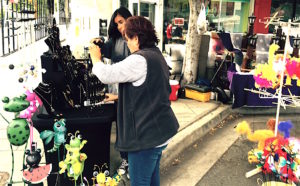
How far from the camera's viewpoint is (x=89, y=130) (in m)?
2.76

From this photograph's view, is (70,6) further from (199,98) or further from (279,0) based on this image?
(279,0)

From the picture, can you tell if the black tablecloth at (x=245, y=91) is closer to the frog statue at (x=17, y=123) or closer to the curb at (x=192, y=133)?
Answer: the curb at (x=192, y=133)

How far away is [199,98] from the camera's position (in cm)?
589

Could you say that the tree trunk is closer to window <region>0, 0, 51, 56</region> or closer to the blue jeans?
window <region>0, 0, 51, 56</region>

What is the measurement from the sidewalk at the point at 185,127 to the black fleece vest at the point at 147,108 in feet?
5.24

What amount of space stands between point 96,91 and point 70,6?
3.61 ft

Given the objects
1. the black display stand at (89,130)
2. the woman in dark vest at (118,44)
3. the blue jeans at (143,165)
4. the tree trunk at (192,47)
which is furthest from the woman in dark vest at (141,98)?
the tree trunk at (192,47)

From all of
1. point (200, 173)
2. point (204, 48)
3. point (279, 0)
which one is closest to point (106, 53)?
point (200, 173)

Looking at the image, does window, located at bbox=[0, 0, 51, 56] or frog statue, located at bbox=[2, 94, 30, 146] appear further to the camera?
window, located at bbox=[0, 0, 51, 56]

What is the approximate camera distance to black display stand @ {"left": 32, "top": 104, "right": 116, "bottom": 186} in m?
2.62

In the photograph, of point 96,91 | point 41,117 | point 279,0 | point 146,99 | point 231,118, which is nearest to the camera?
point 146,99

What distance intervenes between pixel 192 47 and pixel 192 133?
2245 millimetres

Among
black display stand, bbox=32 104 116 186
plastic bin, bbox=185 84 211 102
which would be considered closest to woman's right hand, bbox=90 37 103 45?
black display stand, bbox=32 104 116 186

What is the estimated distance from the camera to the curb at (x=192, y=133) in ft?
12.9
